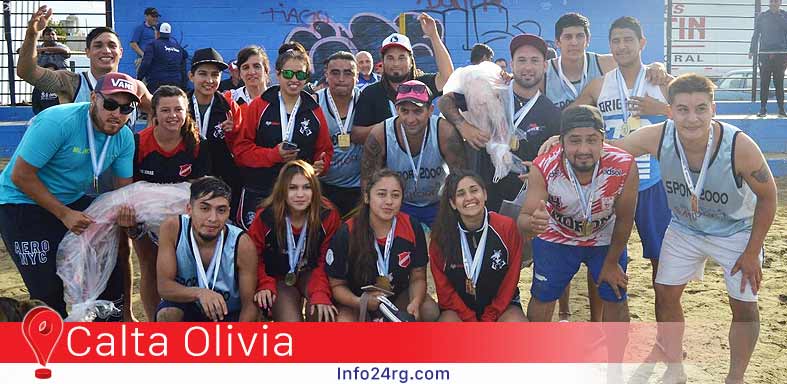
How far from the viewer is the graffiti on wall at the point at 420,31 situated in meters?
15.9

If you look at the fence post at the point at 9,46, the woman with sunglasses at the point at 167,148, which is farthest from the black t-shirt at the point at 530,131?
the fence post at the point at 9,46

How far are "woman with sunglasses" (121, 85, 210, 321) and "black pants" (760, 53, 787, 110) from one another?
11.8 metres

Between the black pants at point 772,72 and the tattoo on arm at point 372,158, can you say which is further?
the black pants at point 772,72

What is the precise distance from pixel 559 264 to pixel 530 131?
37.7 inches

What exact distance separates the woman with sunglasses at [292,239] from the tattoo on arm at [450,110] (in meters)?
1.01

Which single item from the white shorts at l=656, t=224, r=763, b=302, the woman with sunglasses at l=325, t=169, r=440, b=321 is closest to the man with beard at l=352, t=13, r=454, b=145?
the woman with sunglasses at l=325, t=169, r=440, b=321

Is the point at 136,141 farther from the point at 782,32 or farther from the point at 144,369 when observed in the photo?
the point at 782,32

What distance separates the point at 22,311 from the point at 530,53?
3448 mm

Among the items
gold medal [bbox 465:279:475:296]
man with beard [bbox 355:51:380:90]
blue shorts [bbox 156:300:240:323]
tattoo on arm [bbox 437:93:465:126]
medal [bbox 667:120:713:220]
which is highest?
man with beard [bbox 355:51:380:90]

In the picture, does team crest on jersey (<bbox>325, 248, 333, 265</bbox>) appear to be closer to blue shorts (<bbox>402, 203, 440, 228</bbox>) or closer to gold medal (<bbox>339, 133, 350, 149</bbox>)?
blue shorts (<bbox>402, 203, 440, 228</bbox>)

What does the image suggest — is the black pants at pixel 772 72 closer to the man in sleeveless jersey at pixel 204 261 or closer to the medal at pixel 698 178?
the medal at pixel 698 178

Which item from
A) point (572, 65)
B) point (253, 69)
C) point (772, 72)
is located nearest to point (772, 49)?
point (772, 72)

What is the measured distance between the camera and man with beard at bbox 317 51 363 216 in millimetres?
5418

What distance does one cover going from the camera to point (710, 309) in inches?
233
